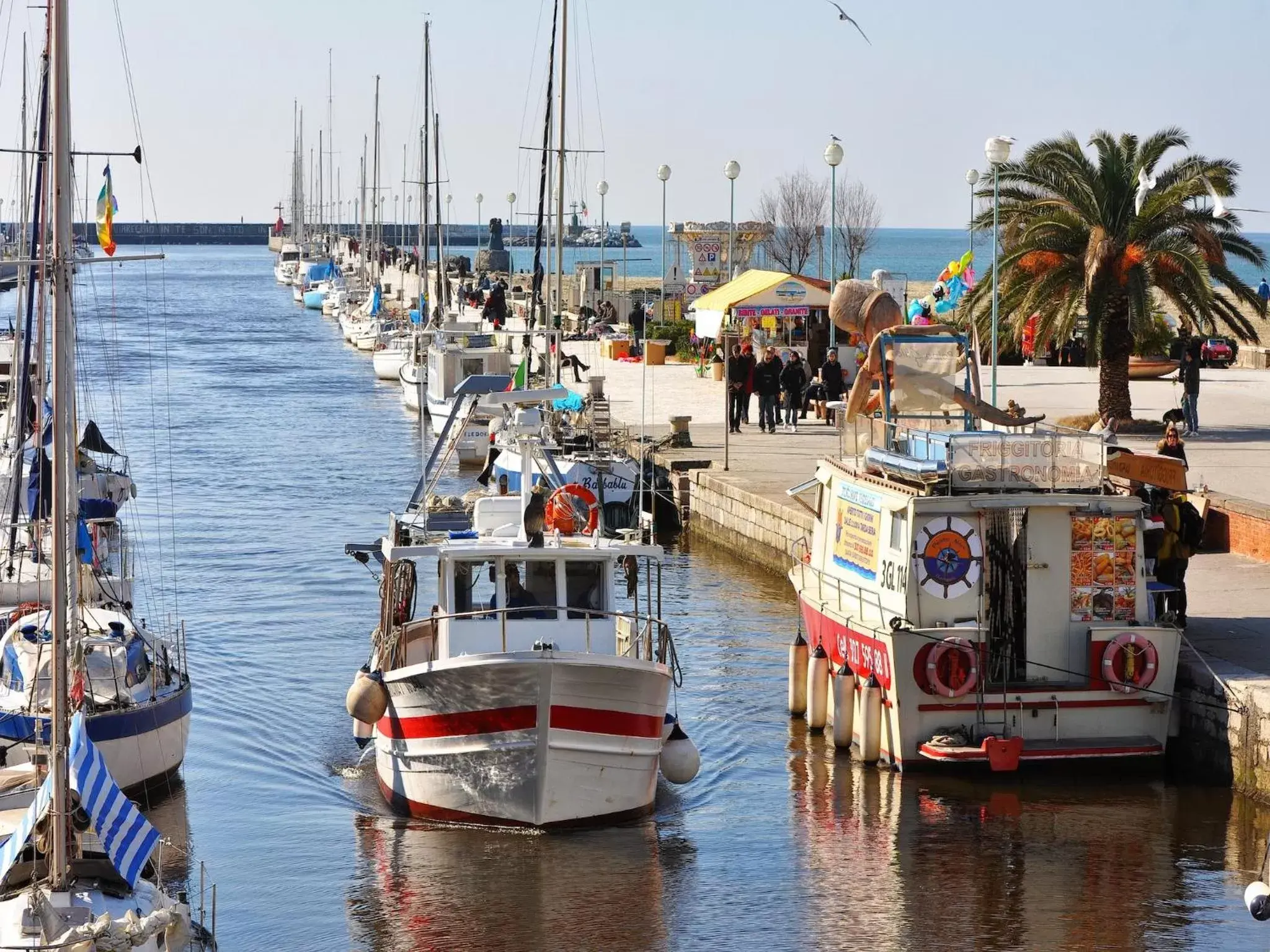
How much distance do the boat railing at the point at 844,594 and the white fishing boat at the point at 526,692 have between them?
2104 mm

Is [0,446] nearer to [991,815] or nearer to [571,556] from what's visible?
[571,556]

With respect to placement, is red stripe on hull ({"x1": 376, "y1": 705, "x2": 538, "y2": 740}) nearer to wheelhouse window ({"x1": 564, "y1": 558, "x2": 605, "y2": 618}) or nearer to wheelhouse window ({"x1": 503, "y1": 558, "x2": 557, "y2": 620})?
wheelhouse window ({"x1": 503, "y1": 558, "x2": 557, "y2": 620})

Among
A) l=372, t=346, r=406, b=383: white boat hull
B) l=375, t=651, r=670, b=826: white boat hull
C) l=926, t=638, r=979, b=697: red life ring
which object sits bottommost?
l=375, t=651, r=670, b=826: white boat hull

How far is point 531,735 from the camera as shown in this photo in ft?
55.6

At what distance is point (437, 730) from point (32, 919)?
18.1ft

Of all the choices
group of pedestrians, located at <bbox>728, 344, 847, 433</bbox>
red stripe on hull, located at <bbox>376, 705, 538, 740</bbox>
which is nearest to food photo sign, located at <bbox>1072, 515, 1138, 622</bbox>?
red stripe on hull, located at <bbox>376, 705, 538, 740</bbox>

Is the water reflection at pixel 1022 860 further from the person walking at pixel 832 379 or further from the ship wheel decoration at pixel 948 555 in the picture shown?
the person walking at pixel 832 379

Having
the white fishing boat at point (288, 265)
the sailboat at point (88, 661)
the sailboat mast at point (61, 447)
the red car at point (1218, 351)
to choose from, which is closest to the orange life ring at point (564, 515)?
the sailboat at point (88, 661)

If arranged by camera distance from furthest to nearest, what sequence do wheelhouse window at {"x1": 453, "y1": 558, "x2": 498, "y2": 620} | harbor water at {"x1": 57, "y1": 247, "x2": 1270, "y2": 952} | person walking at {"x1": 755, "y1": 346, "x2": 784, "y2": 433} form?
person walking at {"x1": 755, "y1": 346, "x2": 784, "y2": 433} → wheelhouse window at {"x1": 453, "y1": 558, "x2": 498, "y2": 620} → harbor water at {"x1": 57, "y1": 247, "x2": 1270, "y2": 952}

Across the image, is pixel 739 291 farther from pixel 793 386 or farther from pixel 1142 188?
pixel 1142 188

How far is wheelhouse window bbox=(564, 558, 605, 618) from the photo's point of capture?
18172 mm

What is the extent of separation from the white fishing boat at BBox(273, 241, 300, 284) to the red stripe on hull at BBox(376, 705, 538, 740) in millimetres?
132801

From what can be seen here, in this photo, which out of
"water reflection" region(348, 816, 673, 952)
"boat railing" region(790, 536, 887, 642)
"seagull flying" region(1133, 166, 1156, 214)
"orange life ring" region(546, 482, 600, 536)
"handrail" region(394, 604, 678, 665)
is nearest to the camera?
"water reflection" region(348, 816, 673, 952)

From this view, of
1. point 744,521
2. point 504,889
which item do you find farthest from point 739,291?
point 504,889
